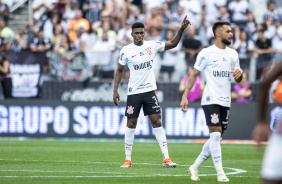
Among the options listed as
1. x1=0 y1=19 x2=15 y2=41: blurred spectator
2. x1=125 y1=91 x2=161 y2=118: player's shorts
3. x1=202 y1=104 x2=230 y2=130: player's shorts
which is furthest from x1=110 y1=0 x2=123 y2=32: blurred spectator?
x1=202 y1=104 x2=230 y2=130: player's shorts

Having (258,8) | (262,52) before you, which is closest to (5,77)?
(262,52)

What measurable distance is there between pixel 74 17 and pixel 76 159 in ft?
36.7

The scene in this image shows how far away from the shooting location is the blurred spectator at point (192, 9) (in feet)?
73.6

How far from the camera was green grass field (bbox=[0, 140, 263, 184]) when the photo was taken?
953cm

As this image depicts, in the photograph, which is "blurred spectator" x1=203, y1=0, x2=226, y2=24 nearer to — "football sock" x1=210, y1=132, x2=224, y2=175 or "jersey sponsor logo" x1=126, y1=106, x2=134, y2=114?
"jersey sponsor logo" x1=126, y1=106, x2=134, y2=114

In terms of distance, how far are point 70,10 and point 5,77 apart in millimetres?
4628

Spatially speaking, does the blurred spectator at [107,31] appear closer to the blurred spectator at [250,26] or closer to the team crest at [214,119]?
the blurred spectator at [250,26]

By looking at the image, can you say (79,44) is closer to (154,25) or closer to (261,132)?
(154,25)

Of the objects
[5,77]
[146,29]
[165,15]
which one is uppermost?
[165,15]

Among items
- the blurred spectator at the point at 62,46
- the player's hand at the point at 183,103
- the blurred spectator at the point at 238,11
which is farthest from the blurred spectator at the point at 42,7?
the player's hand at the point at 183,103

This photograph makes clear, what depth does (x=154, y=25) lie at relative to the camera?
21.9 m

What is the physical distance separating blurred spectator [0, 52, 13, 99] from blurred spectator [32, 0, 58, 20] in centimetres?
362

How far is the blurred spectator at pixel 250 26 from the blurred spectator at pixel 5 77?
8586mm

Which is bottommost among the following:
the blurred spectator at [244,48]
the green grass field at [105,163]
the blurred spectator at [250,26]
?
the green grass field at [105,163]
